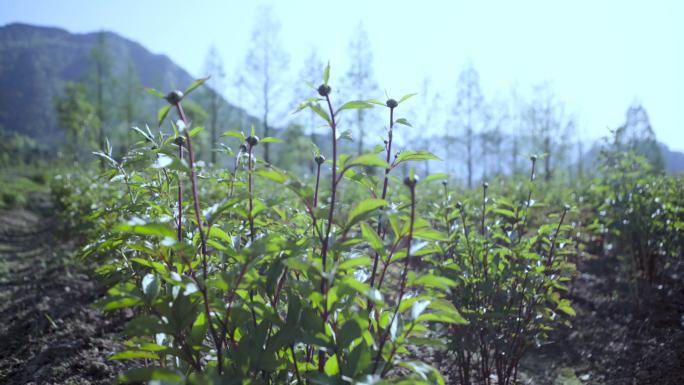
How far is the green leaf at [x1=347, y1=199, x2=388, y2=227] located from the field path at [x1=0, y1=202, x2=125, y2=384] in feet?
6.54

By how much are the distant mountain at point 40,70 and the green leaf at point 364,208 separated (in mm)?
111123

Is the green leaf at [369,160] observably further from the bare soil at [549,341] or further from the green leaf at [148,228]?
the bare soil at [549,341]

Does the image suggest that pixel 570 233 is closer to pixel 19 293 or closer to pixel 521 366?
pixel 521 366

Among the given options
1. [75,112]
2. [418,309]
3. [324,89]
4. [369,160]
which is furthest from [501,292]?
[75,112]

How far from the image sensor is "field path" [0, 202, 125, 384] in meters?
2.32

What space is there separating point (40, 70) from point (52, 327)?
539ft

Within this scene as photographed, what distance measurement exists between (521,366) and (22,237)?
381 inches

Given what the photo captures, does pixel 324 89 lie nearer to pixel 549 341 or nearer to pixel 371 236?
pixel 371 236

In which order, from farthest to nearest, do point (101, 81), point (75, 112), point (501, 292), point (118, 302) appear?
point (101, 81) < point (75, 112) < point (501, 292) < point (118, 302)

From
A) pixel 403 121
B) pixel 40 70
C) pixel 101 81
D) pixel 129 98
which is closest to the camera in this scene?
pixel 403 121

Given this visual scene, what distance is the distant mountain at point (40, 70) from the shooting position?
116m

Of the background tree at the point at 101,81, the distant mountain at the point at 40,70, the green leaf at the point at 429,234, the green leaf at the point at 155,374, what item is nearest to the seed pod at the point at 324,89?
the green leaf at the point at 429,234

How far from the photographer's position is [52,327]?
3068 mm

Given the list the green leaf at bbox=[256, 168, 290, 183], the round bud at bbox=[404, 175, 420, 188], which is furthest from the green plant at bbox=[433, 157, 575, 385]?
the green leaf at bbox=[256, 168, 290, 183]
